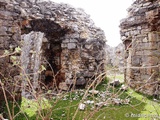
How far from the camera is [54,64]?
743 centimetres

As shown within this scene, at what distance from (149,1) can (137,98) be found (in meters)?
2.86

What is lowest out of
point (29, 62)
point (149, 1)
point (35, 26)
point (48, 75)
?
point (48, 75)

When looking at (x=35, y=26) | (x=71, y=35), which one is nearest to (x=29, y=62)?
(x=35, y=26)

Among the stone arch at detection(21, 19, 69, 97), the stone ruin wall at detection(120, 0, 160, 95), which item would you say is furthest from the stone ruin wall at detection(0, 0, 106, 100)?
the stone ruin wall at detection(120, 0, 160, 95)

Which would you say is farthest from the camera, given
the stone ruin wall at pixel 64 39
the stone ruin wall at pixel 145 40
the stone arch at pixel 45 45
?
the stone arch at pixel 45 45

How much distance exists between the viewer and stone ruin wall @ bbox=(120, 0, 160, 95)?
17.1ft

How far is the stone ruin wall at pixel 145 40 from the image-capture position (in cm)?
520

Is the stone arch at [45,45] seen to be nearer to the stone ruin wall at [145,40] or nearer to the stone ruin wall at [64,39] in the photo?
the stone ruin wall at [64,39]

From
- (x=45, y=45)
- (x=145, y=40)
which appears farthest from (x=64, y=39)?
(x=145, y=40)

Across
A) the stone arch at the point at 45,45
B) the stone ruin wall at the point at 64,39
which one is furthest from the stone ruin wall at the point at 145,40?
the stone arch at the point at 45,45

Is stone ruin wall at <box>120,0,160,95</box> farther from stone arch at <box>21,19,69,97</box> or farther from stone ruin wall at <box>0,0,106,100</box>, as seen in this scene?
stone arch at <box>21,19,69,97</box>

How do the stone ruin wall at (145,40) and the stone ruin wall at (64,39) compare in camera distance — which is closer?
the stone ruin wall at (145,40)

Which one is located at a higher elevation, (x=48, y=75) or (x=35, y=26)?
(x=35, y=26)

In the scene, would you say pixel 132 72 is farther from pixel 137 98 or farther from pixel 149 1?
pixel 149 1
